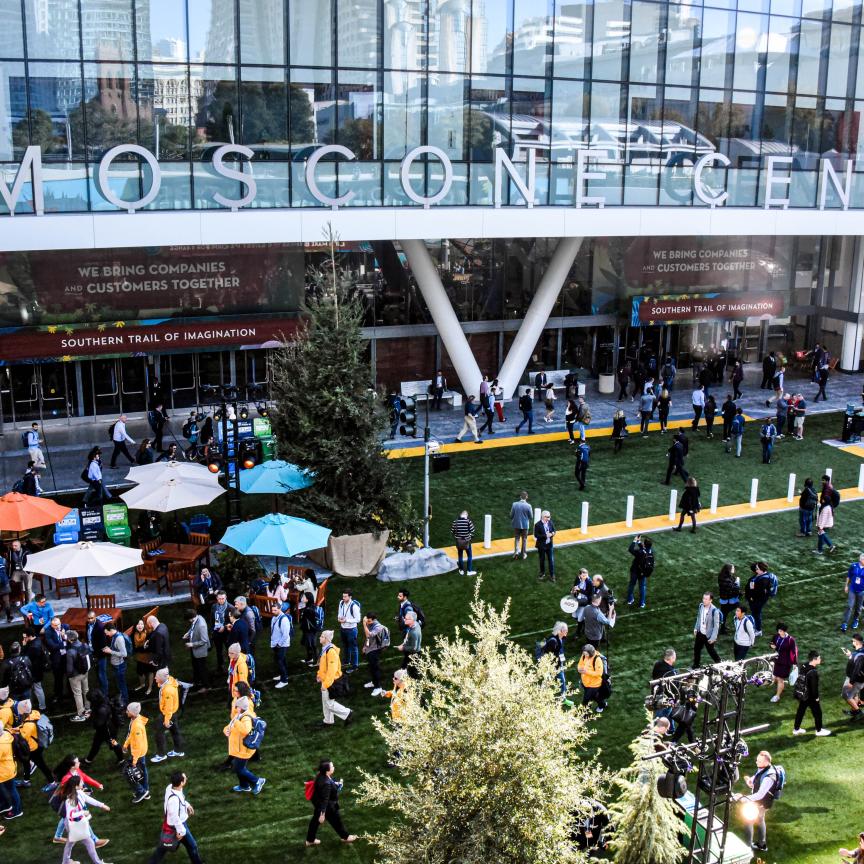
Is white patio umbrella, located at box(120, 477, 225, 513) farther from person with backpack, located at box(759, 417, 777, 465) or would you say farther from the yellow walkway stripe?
person with backpack, located at box(759, 417, 777, 465)

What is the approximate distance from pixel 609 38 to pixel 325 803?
78.0 feet

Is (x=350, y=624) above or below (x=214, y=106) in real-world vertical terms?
below

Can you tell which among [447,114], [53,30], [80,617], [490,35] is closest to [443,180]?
[447,114]

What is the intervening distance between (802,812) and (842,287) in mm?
28124

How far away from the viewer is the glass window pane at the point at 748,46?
31.6 metres

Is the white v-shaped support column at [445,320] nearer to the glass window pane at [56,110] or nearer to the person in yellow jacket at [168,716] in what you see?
the glass window pane at [56,110]

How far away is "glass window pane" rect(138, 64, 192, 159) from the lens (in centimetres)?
2584

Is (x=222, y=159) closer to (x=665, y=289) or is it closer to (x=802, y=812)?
(x=665, y=289)

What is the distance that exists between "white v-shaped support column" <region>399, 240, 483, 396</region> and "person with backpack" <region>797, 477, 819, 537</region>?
11.6 m

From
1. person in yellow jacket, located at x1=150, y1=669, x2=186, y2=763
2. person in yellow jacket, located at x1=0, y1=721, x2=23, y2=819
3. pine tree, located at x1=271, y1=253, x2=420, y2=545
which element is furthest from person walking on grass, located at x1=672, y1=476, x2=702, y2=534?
person in yellow jacket, located at x1=0, y1=721, x2=23, y2=819

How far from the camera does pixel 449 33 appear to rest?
28.1m

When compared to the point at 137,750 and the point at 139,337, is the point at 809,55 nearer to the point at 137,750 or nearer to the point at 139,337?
the point at 139,337

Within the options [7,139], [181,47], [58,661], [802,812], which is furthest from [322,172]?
[802,812]

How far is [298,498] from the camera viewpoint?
20.0 meters
